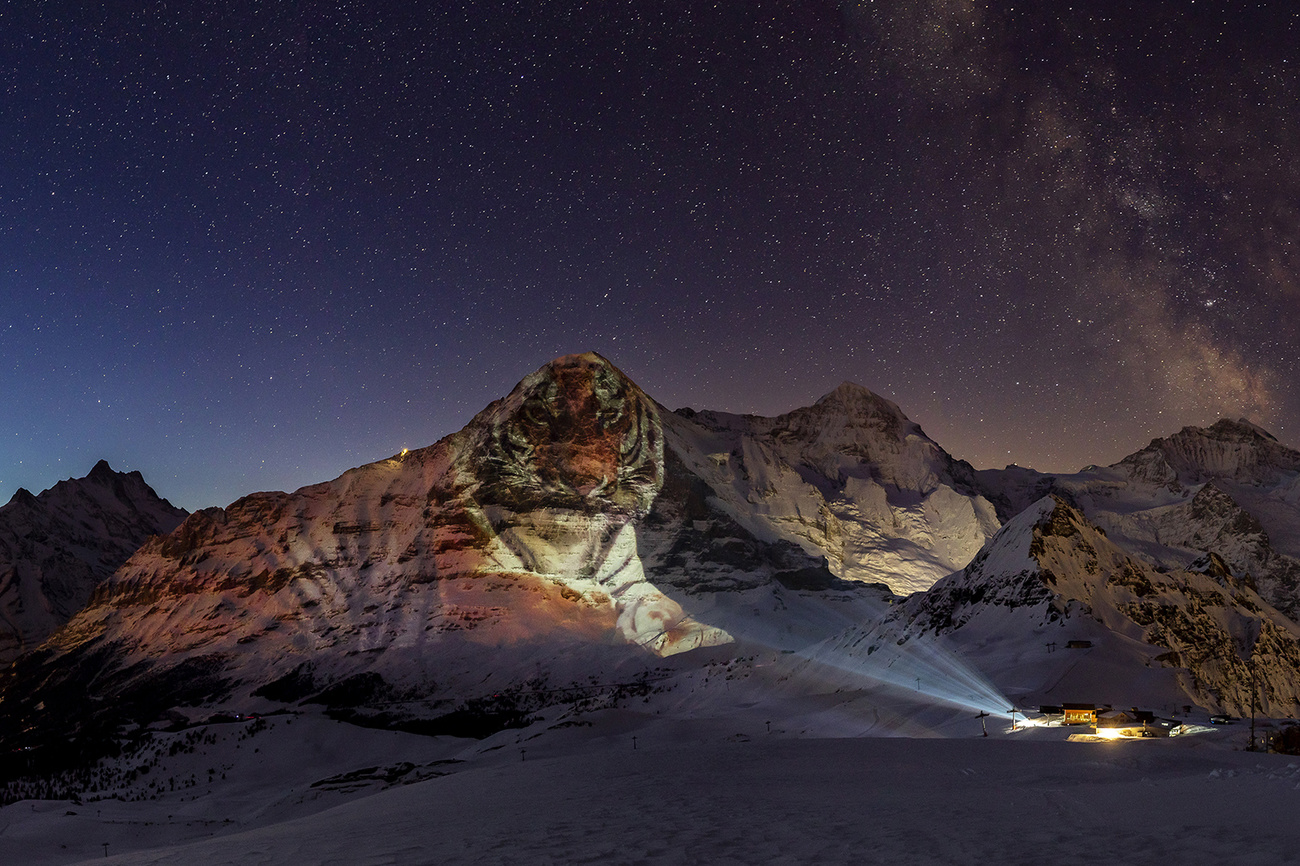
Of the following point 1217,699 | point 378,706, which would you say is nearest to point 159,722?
point 378,706

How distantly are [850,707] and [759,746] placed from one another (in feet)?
144

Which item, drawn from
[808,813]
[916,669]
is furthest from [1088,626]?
[808,813]

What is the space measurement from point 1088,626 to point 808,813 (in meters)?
77.8

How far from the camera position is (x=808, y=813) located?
74.3 ft

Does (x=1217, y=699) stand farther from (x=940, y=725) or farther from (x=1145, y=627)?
(x=940, y=725)

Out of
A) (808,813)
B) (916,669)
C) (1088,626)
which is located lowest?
(916,669)

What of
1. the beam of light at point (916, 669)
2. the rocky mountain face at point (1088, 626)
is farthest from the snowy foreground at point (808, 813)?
the rocky mountain face at point (1088, 626)

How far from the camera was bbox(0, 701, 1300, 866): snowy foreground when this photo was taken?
1741cm

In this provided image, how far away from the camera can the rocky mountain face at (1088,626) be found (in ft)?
274

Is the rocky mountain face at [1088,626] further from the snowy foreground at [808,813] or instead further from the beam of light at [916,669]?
the snowy foreground at [808,813]

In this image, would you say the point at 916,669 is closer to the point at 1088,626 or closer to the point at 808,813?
the point at 1088,626

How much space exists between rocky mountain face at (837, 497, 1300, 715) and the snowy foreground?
24.8 meters

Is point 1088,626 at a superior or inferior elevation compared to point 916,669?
superior

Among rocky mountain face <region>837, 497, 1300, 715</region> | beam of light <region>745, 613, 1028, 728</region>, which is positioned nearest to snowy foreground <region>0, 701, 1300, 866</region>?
beam of light <region>745, 613, 1028, 728</region>
